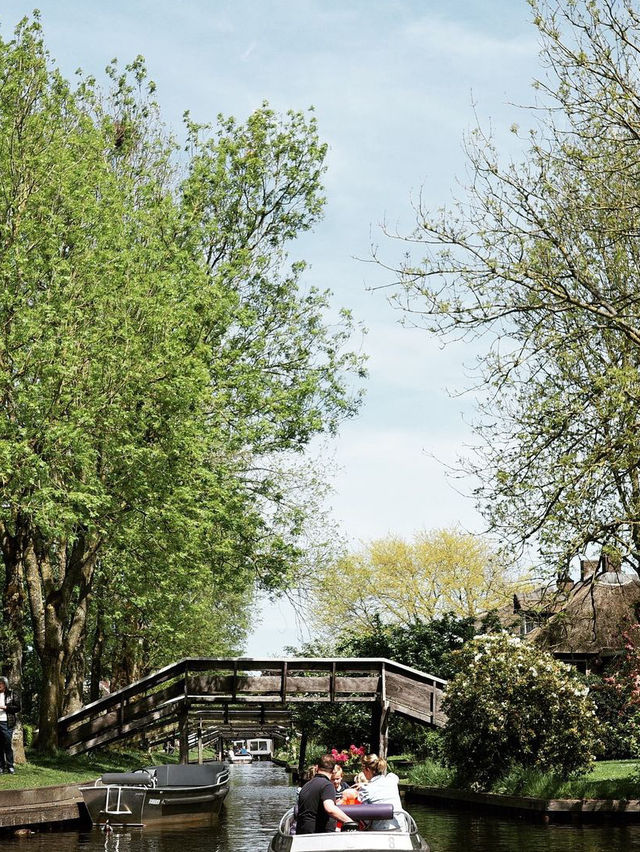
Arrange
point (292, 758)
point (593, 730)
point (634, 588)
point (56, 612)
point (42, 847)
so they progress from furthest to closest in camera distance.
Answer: point (292, 758)
point (634, 588)
point (56, 612)
point (593, 730)
point (42, 847)

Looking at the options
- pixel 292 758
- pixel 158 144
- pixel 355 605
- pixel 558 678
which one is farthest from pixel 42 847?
pixel 292 758

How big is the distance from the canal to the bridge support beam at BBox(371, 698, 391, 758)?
536cm

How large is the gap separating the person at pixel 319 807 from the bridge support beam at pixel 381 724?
16.3 m

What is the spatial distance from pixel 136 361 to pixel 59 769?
10.3m

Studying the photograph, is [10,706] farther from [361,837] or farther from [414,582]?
[414,582]

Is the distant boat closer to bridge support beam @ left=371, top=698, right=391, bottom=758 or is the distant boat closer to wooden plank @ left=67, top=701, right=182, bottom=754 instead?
bridge support beam @ left=371, top=698, right=391, bottom=758

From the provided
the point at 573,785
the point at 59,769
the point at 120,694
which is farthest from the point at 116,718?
the point at 573,785

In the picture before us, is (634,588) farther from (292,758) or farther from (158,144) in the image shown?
(292,758)

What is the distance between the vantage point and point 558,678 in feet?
72.2

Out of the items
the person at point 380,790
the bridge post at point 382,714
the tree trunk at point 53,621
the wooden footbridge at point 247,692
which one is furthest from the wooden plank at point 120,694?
the person at point 380,790

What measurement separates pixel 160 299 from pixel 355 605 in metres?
38.1

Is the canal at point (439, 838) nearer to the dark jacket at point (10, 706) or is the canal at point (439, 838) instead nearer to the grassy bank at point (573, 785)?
the grassy bank at point (573, 785)

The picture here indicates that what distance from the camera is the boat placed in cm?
1930

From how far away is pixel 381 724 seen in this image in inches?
1113
